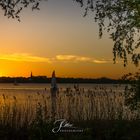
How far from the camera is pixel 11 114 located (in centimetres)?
1666

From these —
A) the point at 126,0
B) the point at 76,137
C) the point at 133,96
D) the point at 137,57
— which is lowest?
the point at 76,137

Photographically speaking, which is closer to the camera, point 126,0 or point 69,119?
point 126,0

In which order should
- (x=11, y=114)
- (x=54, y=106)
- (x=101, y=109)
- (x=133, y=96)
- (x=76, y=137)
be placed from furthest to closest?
1. (x=54, y=106)
2. (x=101, y=109)
3. (x=11, y=114)
4. (x=133, y=96)
5. (x=76, y=137)

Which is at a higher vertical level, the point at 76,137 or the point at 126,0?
the point at 126,0

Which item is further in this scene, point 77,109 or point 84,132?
point 77,109

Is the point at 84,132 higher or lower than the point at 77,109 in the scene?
lower

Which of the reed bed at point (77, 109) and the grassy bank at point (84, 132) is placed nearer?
the grassy bank at point (84, 132)

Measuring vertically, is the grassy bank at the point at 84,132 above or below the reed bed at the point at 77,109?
below

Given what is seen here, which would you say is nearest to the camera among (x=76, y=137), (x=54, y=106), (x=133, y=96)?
(x=76, y=137)

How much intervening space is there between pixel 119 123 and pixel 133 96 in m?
1.19

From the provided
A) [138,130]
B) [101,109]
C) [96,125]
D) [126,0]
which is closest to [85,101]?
[101,109]

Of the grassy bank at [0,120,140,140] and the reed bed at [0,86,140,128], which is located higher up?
the reed bed at [0,86,140,128]

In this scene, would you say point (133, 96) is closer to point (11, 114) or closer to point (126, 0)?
point (126, 0)

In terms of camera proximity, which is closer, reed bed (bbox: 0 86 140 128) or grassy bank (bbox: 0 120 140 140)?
grassy bank (bbox: 0 120 140 140)
